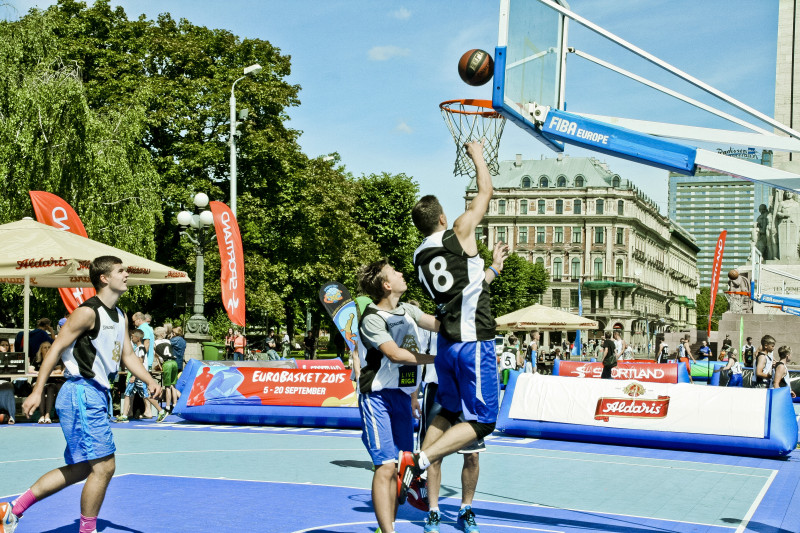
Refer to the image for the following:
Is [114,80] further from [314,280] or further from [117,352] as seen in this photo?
[117,352]

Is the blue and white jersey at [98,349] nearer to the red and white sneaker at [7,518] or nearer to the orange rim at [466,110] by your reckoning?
the red and white sneaker at [7,518]

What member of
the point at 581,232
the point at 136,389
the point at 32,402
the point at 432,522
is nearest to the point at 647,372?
the point at 136,389

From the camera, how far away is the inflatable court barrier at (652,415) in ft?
40.8

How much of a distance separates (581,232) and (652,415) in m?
105

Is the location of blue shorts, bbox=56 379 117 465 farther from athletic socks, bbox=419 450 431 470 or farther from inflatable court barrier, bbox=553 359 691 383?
inflatable court barrier, bbox=553 359 691 383

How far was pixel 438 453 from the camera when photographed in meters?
5.87

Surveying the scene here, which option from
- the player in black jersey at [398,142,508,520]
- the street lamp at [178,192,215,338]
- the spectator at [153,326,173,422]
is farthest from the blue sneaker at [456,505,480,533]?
the street lamp at [178,192,215,338]

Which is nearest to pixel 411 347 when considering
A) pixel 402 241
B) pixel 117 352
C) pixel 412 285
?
pixel 117 352

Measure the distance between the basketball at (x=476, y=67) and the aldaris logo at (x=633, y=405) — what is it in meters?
7.80

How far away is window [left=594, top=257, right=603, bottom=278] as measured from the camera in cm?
11538

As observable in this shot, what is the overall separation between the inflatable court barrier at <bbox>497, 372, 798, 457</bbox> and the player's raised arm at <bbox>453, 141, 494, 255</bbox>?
26.1 feet

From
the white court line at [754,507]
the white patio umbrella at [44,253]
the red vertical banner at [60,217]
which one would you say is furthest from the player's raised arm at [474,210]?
the red vertical banner at [60,217]

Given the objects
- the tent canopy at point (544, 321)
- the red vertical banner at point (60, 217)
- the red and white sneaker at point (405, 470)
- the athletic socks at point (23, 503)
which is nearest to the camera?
the red and white sneaker at point (405, 470)

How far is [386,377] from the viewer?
5.88m
